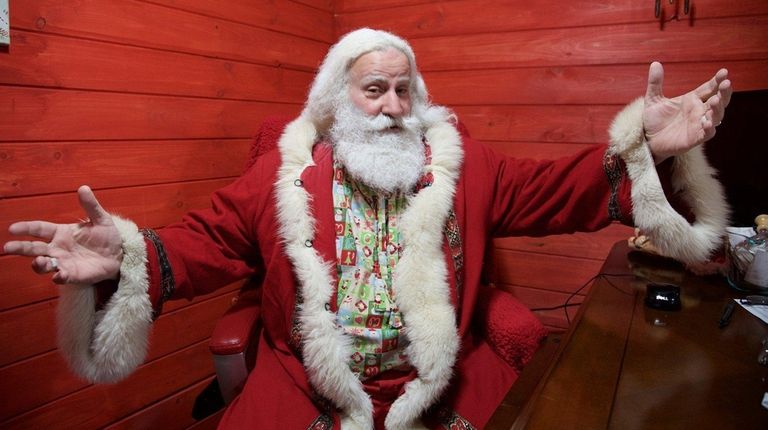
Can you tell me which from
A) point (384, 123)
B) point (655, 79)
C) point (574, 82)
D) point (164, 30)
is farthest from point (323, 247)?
point (574, 82)

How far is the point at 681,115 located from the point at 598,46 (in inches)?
33.7

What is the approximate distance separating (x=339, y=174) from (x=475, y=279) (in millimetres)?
452

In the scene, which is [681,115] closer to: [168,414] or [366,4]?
[366,4]

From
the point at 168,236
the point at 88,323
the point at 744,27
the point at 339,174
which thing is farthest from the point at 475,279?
the point at 744,27

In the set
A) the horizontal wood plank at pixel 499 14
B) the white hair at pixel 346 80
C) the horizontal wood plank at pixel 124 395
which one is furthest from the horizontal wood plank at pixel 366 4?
the horizontal wood plank at pixel 124 395

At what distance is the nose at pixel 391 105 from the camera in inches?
54.3

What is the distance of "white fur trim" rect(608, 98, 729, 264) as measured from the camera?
1.14 meters

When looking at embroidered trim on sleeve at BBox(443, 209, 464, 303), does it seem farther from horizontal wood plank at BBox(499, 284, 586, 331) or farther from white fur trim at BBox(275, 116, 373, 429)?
horizontal wood plank at BBox(499, 284, 586, 331)

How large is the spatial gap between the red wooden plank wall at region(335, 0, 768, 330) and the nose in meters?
0.79

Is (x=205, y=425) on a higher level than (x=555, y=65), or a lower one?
lower

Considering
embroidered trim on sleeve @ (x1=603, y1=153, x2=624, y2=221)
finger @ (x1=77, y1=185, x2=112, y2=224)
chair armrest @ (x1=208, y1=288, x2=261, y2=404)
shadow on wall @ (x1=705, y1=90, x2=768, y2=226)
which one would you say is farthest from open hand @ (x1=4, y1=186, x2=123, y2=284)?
shadow on wall @ (x1=705, y1=90, x2=768, y2=226)

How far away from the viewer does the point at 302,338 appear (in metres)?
1.25

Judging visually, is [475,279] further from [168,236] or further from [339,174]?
[168,236]

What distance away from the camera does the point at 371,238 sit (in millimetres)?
1353
